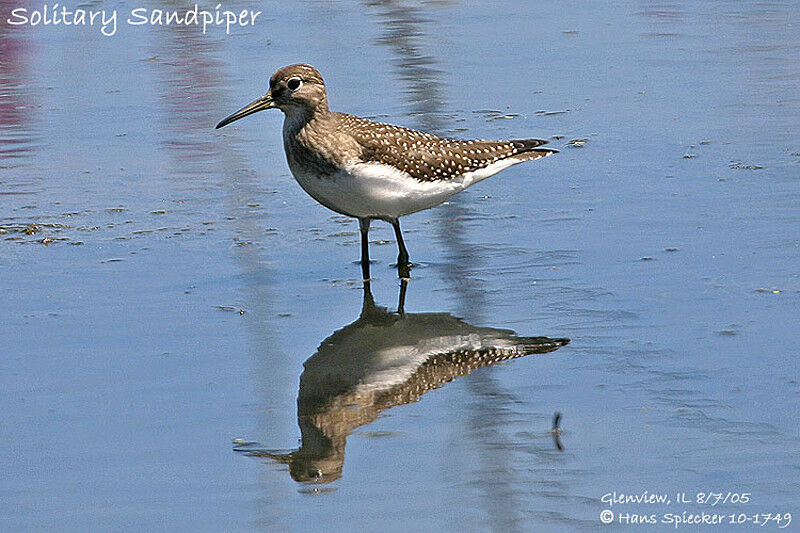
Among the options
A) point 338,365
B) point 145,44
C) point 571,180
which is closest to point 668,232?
point 571,180

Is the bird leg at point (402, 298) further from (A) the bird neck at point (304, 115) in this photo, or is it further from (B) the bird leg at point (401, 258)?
(A) the bird neck at point (304, 115)

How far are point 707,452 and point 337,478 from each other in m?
1.26

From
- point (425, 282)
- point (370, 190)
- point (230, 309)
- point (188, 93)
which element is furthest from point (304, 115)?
point (188, 93)

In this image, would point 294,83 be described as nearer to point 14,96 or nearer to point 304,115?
point 304,115

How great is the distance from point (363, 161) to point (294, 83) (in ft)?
2.00

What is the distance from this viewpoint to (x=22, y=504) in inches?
195

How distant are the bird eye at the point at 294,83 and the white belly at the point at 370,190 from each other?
17.5 inches

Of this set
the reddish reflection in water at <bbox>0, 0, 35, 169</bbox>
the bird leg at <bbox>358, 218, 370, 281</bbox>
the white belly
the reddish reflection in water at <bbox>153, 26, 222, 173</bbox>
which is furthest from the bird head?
the reddish reflection in water at <bbox>0, 0, 35, 169</bbox>

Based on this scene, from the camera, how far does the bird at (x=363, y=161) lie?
7500 millimetres

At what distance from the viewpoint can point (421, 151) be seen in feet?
25.6

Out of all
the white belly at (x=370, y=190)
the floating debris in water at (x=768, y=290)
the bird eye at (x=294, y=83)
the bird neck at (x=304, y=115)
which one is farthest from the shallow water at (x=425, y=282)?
the bird eye at (x=294, y=83)

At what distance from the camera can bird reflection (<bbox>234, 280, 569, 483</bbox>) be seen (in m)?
5.35

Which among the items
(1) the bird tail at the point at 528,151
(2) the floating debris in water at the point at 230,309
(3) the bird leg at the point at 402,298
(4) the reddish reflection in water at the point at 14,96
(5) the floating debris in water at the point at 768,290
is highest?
(1) the bird tail at the point at 528,151

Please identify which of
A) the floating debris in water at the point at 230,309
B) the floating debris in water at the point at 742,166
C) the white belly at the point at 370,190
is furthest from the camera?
the floating debris in water at the point at 742,166
